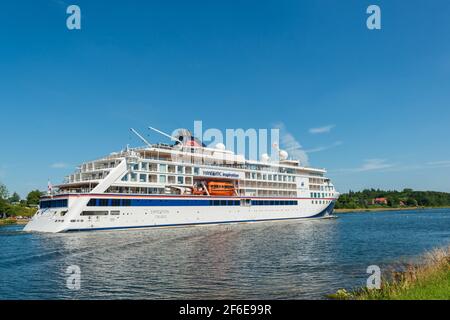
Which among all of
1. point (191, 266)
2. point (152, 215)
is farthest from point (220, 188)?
point (191, 266)

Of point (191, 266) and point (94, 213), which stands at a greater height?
point (94, 213)

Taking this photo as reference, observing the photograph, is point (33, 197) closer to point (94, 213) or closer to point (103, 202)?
point (103, 202)

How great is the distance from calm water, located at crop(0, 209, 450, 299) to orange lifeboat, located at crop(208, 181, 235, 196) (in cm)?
2711

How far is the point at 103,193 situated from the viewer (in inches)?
2050

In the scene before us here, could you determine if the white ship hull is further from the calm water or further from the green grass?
the green grass

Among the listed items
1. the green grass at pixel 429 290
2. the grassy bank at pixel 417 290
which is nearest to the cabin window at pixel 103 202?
the grassy bank at pixel 417 290

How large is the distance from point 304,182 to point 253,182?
1659 centimetres

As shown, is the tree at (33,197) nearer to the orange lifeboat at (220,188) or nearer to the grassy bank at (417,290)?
the orange lifeboat at (220,188)

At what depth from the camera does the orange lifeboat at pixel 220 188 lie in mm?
69188

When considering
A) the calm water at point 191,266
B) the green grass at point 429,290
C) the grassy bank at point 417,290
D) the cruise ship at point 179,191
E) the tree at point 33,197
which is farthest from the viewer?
the tree at point 33,197

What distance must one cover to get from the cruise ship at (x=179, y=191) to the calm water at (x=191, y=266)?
9.41 metres

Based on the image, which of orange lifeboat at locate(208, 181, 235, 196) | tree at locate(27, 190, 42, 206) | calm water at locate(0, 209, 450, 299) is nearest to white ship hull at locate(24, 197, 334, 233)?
orange lifeboat at locate(208, 181, 235, 196)

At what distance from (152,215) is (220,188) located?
55.2 feet

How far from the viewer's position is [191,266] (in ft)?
86.8
